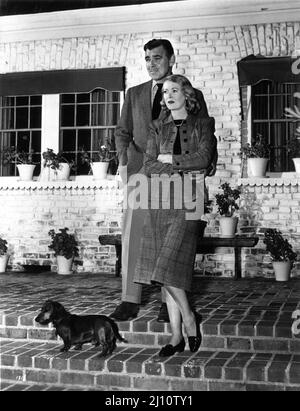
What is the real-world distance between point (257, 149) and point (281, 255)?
4.26ft

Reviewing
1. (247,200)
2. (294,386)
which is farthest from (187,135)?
(247,200)

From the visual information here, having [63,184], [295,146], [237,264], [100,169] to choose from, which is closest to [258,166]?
[295,146]

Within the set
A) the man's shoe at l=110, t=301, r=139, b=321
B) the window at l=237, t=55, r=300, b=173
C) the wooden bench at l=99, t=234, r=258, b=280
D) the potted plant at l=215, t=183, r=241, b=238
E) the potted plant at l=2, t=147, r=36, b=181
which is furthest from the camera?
the potted plant at l=2, t=147, r=36, b=181

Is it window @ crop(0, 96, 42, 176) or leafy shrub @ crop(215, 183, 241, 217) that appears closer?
leafy shrub @ crop(215, 183, 241, 217)

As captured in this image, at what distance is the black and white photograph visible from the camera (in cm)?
343

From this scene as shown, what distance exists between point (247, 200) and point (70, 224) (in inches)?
91.4

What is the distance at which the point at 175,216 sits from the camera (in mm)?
2924

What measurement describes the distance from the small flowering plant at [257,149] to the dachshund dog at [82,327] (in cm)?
364

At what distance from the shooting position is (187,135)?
9.73ft

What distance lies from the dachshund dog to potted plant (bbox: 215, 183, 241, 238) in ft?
10.6

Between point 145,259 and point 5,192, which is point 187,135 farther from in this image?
point 5,192

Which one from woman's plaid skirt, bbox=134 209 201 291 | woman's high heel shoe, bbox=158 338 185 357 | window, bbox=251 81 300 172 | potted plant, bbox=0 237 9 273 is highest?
window, bbox=251 81 300 172

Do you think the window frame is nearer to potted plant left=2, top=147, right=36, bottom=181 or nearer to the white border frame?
potted plant left=2, top=147, right=36, bottom=181

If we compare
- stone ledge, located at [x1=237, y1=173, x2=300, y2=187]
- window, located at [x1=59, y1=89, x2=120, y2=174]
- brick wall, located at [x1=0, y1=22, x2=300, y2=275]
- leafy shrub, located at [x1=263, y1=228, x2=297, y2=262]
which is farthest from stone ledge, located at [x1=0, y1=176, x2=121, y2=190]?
leafy shrub, located at [x1=263, y1=228, x2=297, y2=262]
